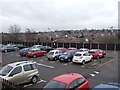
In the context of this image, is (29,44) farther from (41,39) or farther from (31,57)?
(31,57)

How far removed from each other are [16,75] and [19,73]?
25 cm

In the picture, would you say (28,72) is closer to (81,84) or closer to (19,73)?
(19,73)

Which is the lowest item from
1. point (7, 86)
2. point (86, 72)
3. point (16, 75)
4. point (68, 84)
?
point (86, 72)

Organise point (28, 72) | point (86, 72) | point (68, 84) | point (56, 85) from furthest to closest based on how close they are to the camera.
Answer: point (86, 72) → point (28, 72) → point (56, 85) → point (68, 84)

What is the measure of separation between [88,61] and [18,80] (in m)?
11.1

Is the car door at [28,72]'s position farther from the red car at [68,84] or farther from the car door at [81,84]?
the car door at [81,84]

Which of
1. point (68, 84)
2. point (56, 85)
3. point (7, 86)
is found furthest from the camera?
point (7, 86)

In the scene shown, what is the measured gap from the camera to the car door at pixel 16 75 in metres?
8.15

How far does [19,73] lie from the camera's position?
28.1 feet

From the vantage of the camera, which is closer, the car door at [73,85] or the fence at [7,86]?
the car door at [73,85]

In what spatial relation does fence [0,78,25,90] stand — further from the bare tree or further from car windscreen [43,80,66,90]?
the bare tree

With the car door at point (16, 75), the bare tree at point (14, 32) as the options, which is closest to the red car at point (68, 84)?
the car door at point (16, 75)

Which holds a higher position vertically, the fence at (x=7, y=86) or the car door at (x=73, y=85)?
the car door at (x=73, y=85)

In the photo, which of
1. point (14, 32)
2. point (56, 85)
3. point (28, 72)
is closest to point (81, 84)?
point (56, 85)
